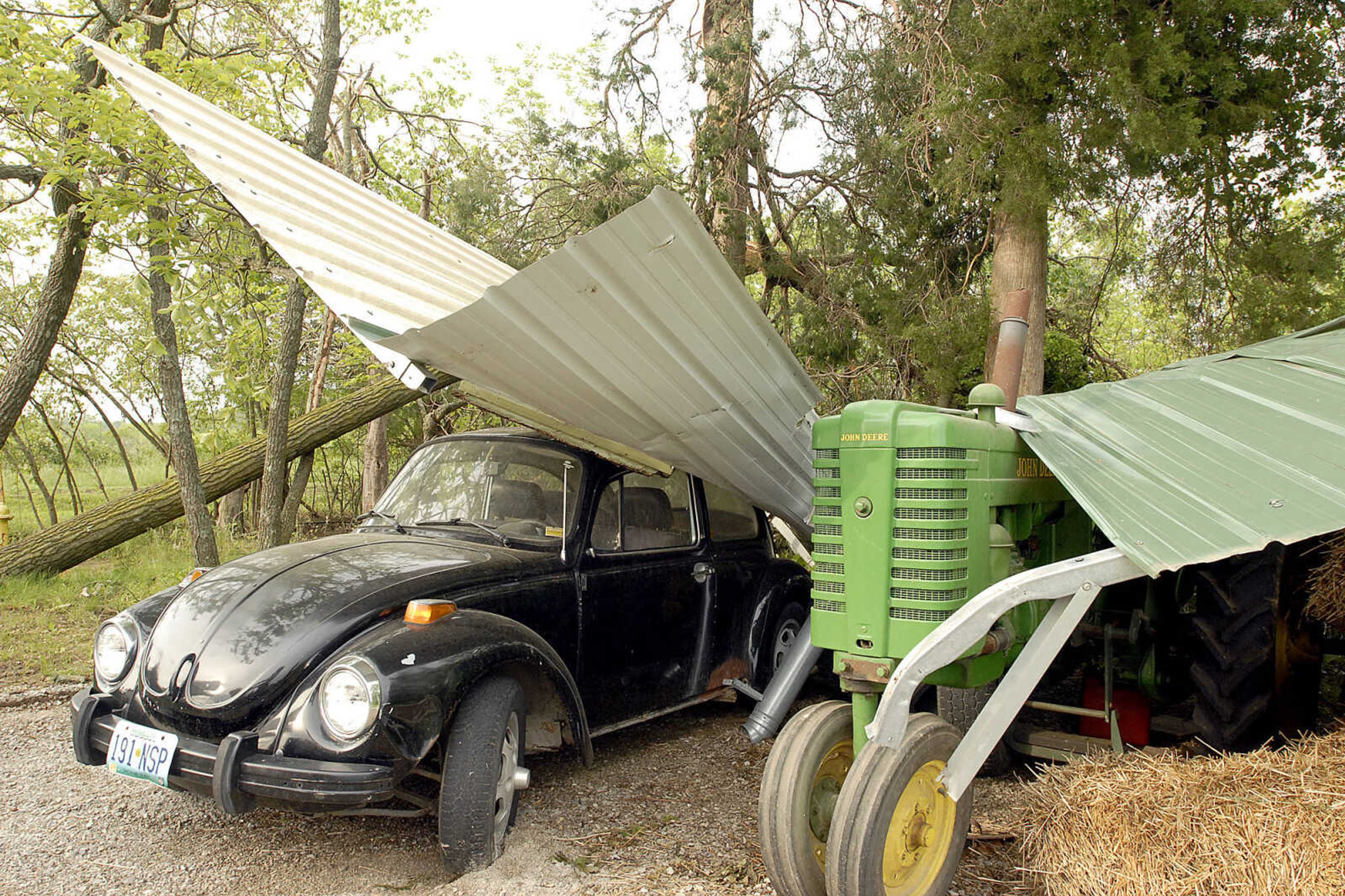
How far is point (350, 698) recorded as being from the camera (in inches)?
126

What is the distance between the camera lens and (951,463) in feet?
10.4

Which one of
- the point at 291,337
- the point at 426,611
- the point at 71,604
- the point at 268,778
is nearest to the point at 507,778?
the point at 426,611

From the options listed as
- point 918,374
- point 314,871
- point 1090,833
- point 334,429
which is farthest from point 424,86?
point 1090,833

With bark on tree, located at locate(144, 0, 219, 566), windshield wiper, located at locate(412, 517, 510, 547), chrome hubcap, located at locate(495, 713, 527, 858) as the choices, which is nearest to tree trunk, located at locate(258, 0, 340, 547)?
bark on tree, located at locate(144, 0, 219, 566)

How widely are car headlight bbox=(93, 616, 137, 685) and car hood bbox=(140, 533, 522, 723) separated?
0.19 meters

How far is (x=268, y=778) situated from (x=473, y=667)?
77 centimetres

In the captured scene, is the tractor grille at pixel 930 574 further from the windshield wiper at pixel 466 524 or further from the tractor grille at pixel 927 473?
the windshield wiper at pixel 466 524

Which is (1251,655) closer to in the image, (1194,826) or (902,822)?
(1194,826)

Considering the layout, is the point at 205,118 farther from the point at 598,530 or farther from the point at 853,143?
the point at 853,143

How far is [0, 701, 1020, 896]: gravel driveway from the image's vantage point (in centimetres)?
334

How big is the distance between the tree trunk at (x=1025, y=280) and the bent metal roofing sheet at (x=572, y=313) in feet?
9.44

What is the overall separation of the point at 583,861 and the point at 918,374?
575 cm

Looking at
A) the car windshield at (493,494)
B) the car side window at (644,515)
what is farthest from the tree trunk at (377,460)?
the car side window at (644,515)

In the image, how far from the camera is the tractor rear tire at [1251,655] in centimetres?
390
